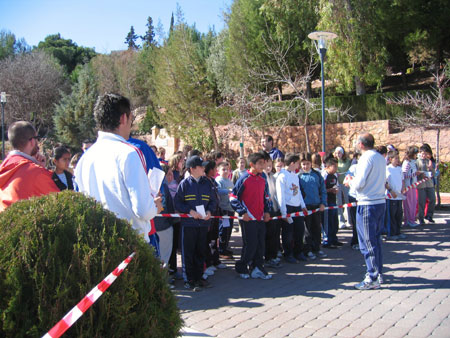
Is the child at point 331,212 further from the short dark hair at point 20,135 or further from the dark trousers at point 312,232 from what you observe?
the short dark hair at point 20,135

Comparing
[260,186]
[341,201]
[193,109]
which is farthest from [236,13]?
[260,186]

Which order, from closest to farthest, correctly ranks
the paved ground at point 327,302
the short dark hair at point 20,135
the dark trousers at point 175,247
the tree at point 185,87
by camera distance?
the short dark hair at point 20,135 → the paved ground at point 327,302 → the dark trousers at point 175,247 → the tree at point 185,87

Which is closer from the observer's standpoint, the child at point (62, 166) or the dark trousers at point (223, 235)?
the child at point (62, 166)

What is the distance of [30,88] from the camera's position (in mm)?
39438

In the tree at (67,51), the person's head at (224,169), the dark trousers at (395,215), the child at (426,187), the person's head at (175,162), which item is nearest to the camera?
the person's head at (175,162)

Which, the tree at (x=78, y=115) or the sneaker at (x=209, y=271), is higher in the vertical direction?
the tree at (x=78, y=115)

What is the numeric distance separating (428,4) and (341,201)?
16702mm

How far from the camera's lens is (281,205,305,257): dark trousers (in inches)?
299

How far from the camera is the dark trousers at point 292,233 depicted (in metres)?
7.61

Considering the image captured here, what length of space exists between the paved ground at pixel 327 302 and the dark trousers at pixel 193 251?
290 millimetres

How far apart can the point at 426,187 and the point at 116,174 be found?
1020cm

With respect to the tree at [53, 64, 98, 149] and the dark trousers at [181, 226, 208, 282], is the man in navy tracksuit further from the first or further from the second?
the tree at [53, 64, 98, 149]

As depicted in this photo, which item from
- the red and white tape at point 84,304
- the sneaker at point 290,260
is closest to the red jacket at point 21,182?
the red and white tape at point 84,304

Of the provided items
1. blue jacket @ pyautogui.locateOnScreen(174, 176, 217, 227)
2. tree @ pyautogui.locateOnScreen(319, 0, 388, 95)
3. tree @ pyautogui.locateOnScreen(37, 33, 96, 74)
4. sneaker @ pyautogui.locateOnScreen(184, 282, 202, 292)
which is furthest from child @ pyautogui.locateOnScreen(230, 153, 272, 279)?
tree @ pyautogui.locateOnScreen(37, 33, 96, 74)
